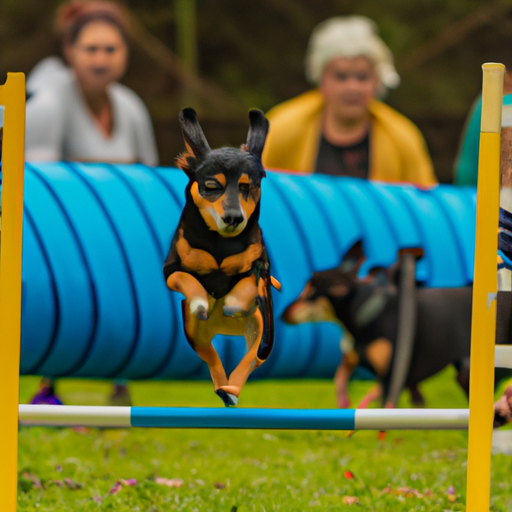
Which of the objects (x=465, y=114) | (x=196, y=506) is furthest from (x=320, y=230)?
(x=465, y=114)

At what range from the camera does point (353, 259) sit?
11.0 feet

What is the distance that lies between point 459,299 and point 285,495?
1358 millimetres

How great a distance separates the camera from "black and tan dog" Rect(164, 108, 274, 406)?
1762mm

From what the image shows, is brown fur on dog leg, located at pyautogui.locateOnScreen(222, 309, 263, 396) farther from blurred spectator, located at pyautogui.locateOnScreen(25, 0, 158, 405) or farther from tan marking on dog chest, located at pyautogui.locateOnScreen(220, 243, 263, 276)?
A: blurred spectator, located at pyautogui.locateOnScreen(25, 0, 158, 405)

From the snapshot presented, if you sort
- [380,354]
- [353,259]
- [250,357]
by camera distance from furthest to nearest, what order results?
[380,354] → [353,259] → [250,357]

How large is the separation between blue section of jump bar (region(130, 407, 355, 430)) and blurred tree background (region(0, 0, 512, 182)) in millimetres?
10224

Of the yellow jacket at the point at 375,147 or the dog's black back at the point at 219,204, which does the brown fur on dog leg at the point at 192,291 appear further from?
the yellow jacket at the point at 375,147

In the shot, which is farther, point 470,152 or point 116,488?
point 470,152

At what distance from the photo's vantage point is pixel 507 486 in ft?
8.90

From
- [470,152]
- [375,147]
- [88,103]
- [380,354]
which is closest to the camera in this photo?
[380,354]

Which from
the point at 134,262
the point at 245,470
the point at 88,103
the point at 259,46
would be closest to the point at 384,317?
the point at 245,470

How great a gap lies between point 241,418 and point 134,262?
1.74 metres

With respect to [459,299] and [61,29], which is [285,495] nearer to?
[459,299]

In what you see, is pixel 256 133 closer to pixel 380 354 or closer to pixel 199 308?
pixel 199 308
